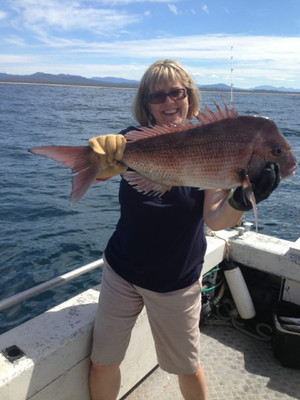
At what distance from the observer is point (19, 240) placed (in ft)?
29.6

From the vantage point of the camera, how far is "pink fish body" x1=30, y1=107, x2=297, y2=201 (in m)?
2.22

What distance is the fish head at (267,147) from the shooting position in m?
2.21

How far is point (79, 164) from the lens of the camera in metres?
2.29

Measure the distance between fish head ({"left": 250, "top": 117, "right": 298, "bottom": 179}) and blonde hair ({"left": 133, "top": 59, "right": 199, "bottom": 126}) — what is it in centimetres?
84

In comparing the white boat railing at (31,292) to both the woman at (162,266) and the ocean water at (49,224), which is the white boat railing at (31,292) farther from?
the ocean water at (49,224)

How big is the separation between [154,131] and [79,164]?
0.52 m

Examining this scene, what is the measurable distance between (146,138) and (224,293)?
2.93 metres

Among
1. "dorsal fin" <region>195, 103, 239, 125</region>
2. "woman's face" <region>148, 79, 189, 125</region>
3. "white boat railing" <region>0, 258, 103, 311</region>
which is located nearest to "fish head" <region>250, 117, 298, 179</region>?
"dorsal fin" <region>195, 103, 239, 125</region>

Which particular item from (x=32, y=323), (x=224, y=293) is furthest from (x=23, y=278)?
(x=32, y=323)

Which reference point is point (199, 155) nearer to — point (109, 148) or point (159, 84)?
point (109, 148)

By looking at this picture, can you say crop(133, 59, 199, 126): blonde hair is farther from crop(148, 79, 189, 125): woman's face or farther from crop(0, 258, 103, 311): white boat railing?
crop(0, 258, 103, 311): white boat railing

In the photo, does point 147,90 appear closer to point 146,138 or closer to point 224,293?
point 146,138

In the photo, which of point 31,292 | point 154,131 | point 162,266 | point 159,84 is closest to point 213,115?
point 154,131

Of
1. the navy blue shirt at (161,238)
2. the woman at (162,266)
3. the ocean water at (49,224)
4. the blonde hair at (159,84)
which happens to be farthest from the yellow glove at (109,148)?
the ocean water at (49,224)
